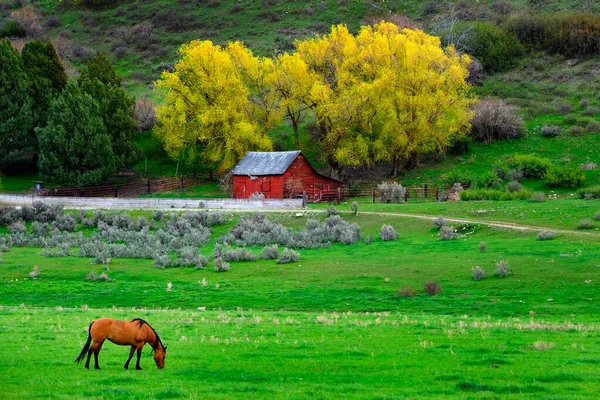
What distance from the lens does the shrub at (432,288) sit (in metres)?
28.5

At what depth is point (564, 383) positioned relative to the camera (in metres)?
13.4

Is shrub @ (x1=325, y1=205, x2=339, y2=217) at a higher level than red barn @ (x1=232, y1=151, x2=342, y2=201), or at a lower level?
lower

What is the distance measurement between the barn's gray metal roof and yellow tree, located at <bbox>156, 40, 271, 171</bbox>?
11.3 ft

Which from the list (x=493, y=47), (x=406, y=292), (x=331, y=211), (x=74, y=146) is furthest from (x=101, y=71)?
(x=406, y=292)

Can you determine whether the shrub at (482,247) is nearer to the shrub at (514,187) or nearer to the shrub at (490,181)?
the shrub at (514,187)

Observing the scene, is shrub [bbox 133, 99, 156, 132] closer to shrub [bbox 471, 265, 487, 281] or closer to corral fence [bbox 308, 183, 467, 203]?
corral fence [bbox 308, 183, 467, 203]

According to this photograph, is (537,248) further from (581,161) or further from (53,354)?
(581,161)

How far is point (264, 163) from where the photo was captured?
196ft

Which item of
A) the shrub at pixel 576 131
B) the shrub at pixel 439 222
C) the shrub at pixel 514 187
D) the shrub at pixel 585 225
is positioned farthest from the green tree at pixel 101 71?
the shrub at pixel 585 225

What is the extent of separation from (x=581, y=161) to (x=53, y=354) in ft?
172

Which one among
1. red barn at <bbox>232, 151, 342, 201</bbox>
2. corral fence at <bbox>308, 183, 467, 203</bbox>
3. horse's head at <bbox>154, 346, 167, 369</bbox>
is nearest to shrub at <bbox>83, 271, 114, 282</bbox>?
horse's head at <bbox>154, 346, 167, 369</bbox>

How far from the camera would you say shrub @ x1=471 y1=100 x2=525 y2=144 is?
6925cm

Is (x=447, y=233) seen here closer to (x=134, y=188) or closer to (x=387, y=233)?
(x=387, y=233)

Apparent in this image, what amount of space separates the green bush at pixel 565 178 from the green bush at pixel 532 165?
203 cm
